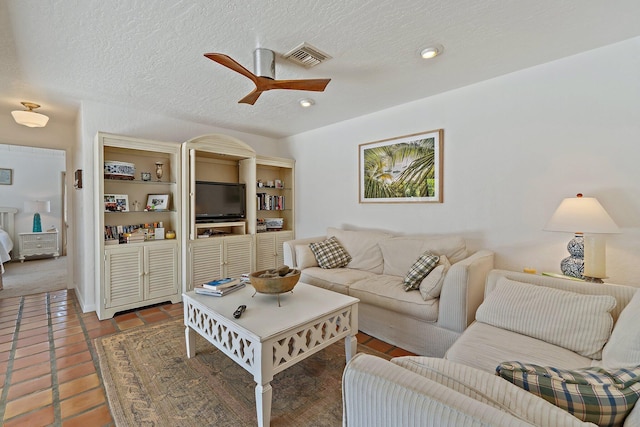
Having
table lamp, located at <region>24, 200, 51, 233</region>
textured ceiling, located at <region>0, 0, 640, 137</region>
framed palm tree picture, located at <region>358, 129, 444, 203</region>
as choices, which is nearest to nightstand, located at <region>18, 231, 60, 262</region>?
table lamp, located at <region>24, 200, 51, 233</region>

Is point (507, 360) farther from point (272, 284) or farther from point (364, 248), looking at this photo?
point (364, 248)

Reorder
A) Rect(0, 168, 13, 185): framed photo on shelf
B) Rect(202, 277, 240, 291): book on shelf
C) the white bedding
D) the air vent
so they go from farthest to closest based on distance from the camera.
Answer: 1. Rect(0, 168, 13, 185): framed photo on shelf
2. the white bedding
3. Rect(202, 277, 240, 291): book on shelf
4. the air vent

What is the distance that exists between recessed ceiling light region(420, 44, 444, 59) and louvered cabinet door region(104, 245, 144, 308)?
3.30 metres

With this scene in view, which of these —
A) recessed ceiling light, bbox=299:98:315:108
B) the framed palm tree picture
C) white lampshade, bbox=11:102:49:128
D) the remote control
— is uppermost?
recessed ceiling light, bbox=299:98:315:108

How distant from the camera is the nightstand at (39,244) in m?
5.55

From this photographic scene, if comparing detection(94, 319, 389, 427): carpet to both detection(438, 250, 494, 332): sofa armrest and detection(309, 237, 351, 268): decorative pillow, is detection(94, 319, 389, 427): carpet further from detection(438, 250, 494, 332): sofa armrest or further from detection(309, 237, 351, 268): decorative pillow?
detection(309, 237, 351, 268): decorative pillow

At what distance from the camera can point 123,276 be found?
2.96 m

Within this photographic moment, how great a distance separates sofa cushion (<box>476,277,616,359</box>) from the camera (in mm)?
1423

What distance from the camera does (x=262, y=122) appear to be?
3787mm

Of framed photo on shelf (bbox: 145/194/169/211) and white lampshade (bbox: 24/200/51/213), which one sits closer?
framed photo on shelf (bbox: 145/194/169/211)

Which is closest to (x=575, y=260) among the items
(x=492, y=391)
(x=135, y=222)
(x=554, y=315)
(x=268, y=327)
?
(x=554, y=315)

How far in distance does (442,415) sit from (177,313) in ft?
10.2

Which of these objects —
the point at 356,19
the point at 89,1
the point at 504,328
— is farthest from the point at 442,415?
the point at 89,1

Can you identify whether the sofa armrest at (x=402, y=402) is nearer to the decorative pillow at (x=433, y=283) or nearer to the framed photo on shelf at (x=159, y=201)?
the decorative pillow at (x=433, y=283)
